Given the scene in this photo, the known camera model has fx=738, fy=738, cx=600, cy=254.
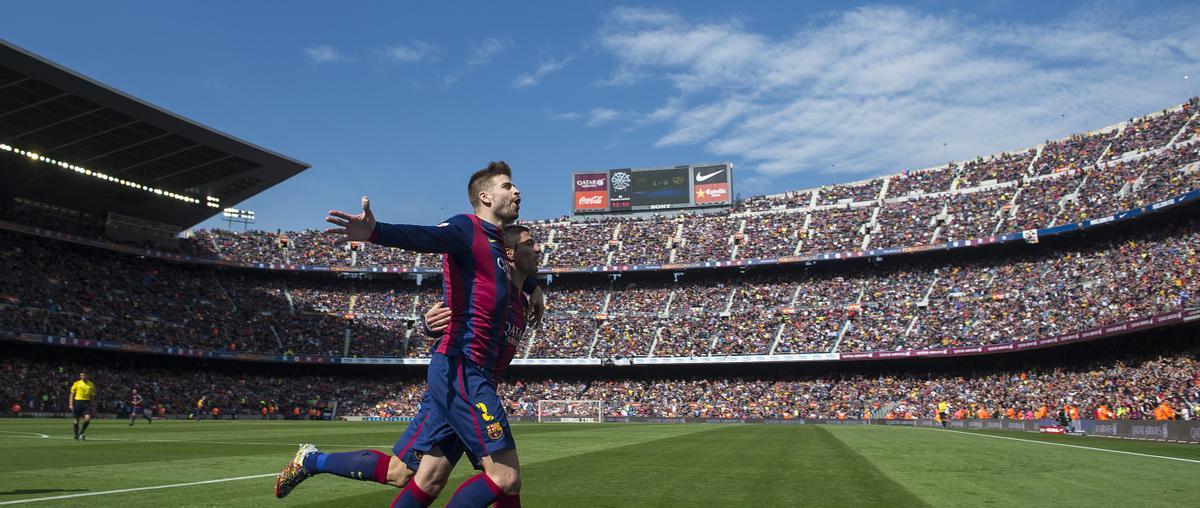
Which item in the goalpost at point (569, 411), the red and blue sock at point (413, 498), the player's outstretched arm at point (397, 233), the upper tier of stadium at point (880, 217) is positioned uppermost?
the upper tier of stadium at point (880, 217)

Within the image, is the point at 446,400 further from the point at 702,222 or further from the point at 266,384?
the point at 702,222

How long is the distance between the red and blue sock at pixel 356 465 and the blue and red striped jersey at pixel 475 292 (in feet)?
3.46

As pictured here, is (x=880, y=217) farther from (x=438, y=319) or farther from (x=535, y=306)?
(x=438, y=319)

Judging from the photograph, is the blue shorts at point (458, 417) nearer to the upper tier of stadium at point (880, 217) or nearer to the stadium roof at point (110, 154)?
the stadium roof at point (110, 154)

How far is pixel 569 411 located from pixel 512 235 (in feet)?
158

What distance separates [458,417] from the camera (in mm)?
4762

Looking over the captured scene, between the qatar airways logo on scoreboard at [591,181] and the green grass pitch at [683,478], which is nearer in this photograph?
the green grass pitch at [683,478]

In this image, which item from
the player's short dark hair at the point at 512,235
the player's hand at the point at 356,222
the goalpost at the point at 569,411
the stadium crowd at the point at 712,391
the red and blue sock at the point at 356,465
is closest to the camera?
the player's hand at the point at 356,222

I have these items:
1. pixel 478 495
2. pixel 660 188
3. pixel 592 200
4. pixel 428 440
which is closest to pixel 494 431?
pixel 478 495

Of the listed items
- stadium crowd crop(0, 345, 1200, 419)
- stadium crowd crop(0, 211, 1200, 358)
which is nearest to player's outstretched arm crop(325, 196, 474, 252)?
stadium crowd crop(0, 345, 1200, 419)

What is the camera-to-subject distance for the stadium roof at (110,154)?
Answer: 36.3 meters

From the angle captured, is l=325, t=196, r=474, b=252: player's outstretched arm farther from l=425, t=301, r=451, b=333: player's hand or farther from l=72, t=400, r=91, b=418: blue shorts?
l=72, t=400, r=91, b=418: blue shorts

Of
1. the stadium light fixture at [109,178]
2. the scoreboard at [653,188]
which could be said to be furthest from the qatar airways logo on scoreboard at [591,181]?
the stadium light fixture at [109,178]

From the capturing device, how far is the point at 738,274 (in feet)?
199
